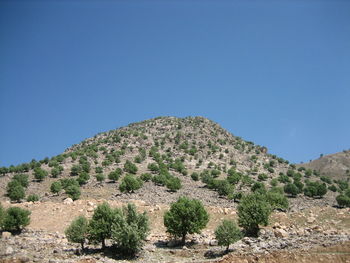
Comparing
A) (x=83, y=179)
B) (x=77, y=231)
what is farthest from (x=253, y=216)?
(x=83, y=179)

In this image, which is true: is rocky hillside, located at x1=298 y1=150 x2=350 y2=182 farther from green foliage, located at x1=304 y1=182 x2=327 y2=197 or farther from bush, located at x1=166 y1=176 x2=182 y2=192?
bush, located at x1=166 y1=176 x2=182 y2=192

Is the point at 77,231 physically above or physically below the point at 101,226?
below

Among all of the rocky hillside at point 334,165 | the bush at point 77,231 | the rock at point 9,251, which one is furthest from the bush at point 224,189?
the rocky hillside at point 334,165

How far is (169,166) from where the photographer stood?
7744cm

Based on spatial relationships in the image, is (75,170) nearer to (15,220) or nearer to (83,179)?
(83,179)

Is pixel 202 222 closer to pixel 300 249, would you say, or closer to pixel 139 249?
pixel 139 249

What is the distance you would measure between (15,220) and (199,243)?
63.2 ft

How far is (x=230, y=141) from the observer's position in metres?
115

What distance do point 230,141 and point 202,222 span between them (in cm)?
8585

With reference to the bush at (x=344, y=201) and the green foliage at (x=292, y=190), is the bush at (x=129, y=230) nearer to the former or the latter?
the bush at (x=344, y=201)

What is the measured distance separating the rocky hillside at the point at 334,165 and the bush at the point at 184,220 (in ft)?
369

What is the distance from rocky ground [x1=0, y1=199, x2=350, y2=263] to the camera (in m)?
23.0

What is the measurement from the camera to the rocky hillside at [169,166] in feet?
184

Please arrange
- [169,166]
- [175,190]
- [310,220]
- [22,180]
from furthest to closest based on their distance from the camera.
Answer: [169,166], [175,190], [22,180], [310,220]
